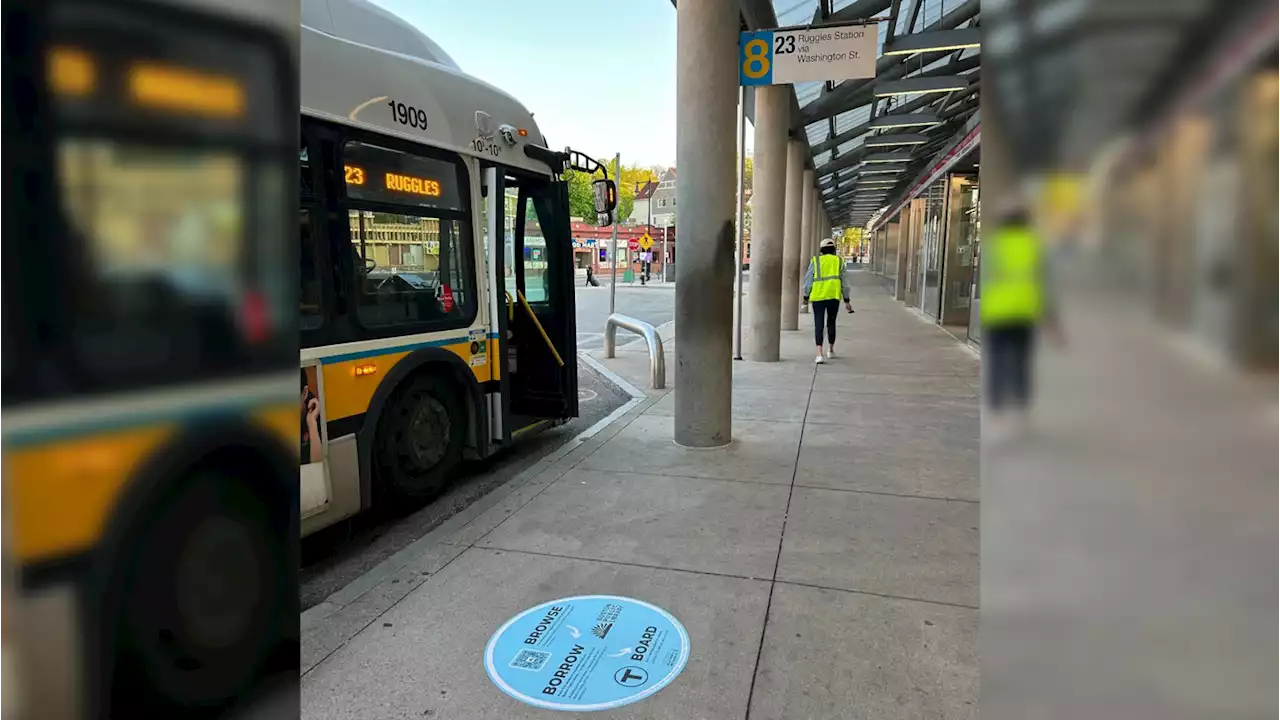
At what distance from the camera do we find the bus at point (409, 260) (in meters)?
4.20

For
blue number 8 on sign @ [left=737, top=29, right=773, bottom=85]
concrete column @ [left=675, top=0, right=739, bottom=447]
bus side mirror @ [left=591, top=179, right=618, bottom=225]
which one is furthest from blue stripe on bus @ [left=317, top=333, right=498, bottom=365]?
blue number 8 on sign @ [left=737, top=29, right=773, bottom=85]

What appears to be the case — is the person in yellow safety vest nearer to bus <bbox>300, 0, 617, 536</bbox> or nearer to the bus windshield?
bus <bbox>300, 0, 617, 536</bbox>

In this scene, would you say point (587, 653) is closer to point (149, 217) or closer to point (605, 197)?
point (149, 217)

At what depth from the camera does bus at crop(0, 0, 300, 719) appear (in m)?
0.69

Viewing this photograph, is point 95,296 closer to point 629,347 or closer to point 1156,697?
point 1156,697

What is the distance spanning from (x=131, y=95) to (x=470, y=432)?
5.12 meters

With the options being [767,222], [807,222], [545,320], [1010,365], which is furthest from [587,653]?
[807,222]

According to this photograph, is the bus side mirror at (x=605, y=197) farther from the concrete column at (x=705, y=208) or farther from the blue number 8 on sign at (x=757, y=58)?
the blue number 8 on sign at (x=757, y=58)

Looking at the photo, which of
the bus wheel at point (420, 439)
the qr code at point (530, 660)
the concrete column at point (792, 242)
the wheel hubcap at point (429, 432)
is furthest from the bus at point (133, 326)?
the concrete column at point (792, 242)

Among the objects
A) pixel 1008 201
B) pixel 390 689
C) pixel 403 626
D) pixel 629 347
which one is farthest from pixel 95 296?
pixel 629 347

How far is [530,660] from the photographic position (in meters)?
3.04

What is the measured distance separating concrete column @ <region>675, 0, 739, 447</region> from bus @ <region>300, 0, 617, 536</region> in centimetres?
111

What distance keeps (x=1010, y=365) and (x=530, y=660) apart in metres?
2.84

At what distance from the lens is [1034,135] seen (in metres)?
0.50
